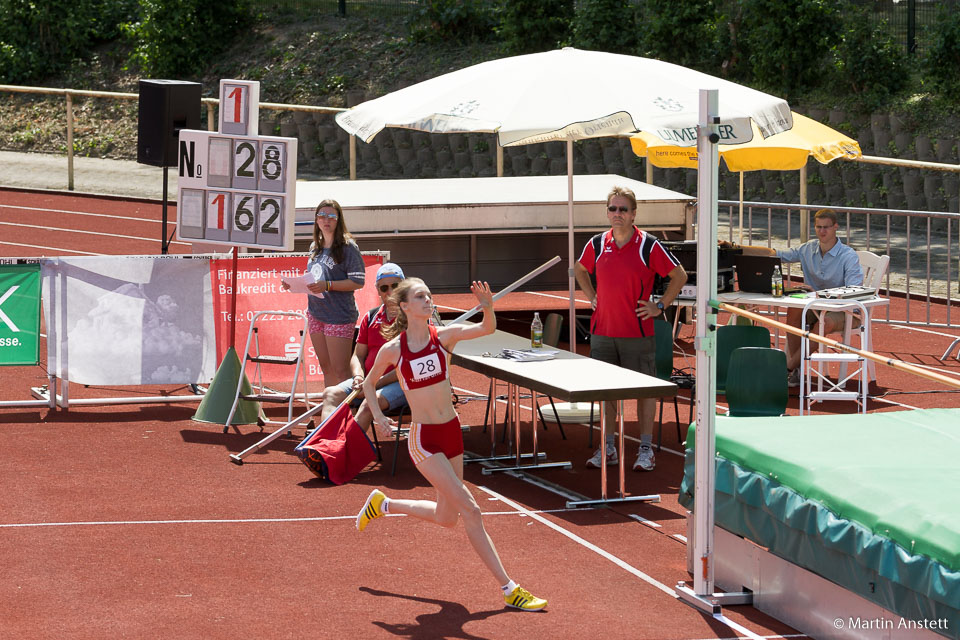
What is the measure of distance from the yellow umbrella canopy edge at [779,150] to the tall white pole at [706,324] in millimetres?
4966

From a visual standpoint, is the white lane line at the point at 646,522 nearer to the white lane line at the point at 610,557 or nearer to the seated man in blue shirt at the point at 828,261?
the white lane line at the point at 610,557

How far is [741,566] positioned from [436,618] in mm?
1664

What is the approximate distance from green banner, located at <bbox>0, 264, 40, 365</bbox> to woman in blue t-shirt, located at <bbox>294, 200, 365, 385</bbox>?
8.64ft

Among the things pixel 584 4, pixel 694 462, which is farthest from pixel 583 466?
pixel 584 4

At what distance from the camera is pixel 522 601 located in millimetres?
6891

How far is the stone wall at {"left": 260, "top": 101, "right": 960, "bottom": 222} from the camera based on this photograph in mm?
21750

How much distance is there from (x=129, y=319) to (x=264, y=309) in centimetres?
116

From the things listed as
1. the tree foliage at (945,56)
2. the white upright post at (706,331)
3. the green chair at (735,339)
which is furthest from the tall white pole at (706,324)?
the tree foliage at (945,56)

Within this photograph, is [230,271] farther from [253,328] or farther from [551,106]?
[551,106]

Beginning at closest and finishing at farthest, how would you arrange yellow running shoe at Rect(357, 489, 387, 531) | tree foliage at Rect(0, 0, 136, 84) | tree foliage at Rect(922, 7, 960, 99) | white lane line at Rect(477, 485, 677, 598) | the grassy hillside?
white lane line at Rect(477, 485, 677, 598), yellow running shoe at Rect(357, 489, 387, 531), tree foliage at Rect(922, 7, 960, 99), the grassy hillside, tree foliage at Rect(0, 0, 136, 84)

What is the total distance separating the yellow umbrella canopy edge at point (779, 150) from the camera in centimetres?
1231

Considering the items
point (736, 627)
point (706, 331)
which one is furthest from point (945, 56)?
point (736, 627)

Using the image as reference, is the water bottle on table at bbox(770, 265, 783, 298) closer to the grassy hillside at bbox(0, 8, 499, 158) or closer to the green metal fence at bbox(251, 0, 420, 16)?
the grassy hillside at bbox(0, 8, 499, 158)

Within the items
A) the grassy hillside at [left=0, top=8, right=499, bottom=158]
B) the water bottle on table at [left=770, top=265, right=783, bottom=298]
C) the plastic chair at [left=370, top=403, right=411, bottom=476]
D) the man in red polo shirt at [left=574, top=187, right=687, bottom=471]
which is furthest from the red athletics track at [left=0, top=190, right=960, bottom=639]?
the grassy hillside at [left=0, top=8, right=499, bottom=158]
